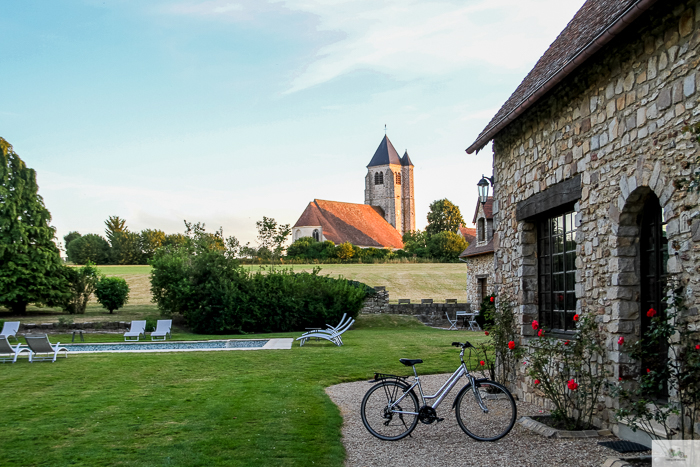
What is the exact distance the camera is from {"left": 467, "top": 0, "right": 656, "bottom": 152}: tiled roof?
5.00 m

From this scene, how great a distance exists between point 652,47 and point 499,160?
420 cm

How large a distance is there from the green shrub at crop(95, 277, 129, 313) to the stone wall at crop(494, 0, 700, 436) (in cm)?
2080

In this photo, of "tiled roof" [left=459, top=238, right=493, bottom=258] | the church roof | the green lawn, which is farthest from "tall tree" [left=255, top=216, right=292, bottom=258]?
the church roof

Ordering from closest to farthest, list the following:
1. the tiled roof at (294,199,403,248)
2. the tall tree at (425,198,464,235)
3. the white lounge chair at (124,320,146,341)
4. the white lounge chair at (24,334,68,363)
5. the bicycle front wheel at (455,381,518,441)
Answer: the bicycle front wheel at (455,381,518,441)
the white lounge chair at (24,334,68,363)
the white lounge chair at (124,320,146,341)
the tiled roof at (294,199,403,248)
the tall tree at (425,198,464,235)

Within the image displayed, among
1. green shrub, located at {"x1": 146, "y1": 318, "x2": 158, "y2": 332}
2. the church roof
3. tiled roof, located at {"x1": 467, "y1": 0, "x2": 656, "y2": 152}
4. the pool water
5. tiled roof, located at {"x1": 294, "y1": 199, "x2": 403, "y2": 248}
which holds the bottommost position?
the pool water

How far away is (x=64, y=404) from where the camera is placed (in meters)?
7.67

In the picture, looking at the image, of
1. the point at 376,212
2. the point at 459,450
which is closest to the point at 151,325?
the point at 459,450

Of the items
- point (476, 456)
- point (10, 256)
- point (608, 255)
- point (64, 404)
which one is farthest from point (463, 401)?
point (10, 256)

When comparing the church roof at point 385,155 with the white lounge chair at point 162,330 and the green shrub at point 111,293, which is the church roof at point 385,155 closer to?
the green shrub at point 111,293

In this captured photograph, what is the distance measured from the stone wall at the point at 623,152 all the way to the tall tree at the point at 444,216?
79.5 m

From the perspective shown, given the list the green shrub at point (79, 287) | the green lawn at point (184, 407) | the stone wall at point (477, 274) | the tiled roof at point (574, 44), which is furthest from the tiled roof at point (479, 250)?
the tiled roof at point (574, 44)

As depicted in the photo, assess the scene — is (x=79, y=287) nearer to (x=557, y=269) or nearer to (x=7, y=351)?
(x=7, y=351)

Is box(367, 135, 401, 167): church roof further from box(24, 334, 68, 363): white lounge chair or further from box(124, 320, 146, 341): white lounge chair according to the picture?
box(24, 334, 68, 363): white lounge chair

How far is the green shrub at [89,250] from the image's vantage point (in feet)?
239
